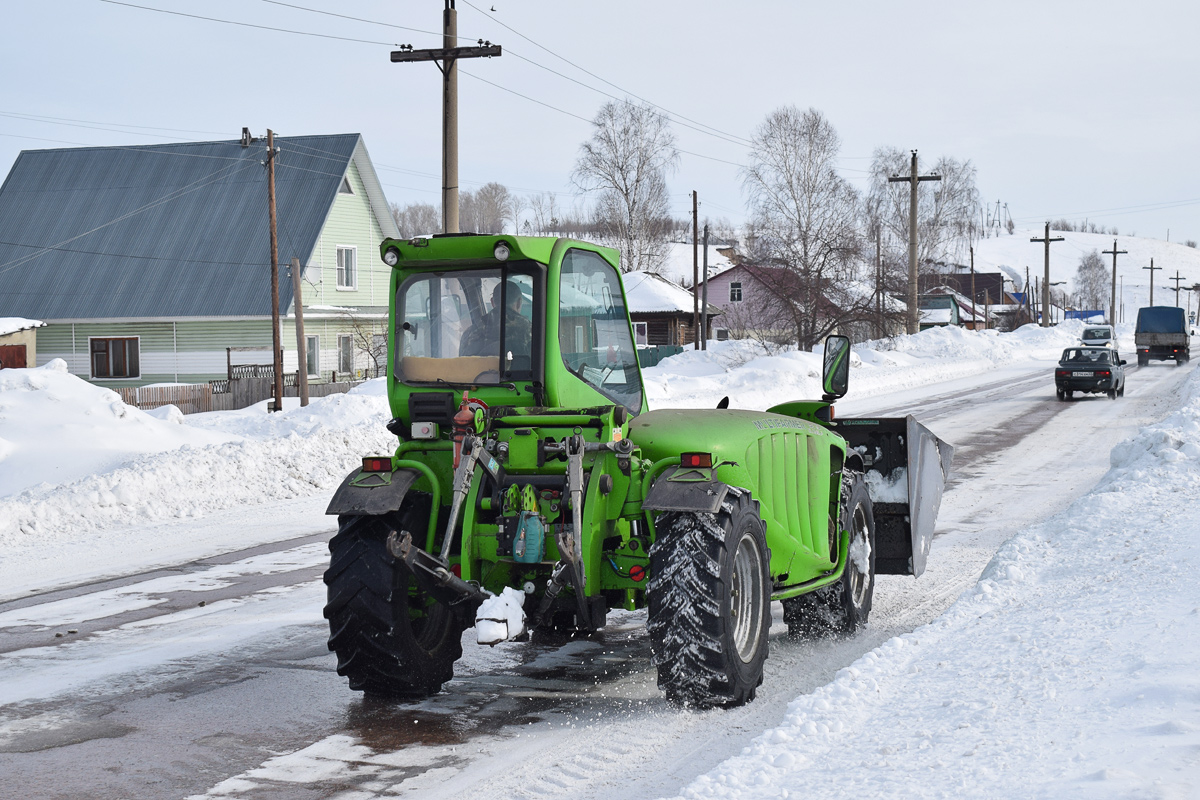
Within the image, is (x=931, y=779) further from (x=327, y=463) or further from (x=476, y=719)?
(x=327, y=463)

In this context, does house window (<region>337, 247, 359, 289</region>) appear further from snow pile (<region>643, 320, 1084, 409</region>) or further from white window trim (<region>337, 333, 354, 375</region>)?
snow pile (<region>643, 320, 1084, 409</region>)

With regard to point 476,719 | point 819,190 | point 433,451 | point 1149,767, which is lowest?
point 476,719

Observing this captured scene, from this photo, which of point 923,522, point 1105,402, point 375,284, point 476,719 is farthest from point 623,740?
point 375,284

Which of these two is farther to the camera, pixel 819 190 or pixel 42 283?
pixel 819 190

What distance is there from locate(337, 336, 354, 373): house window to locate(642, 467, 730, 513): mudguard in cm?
3696

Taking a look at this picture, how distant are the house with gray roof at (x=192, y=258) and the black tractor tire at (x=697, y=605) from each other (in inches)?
1333

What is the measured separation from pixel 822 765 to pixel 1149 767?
3.83 feet

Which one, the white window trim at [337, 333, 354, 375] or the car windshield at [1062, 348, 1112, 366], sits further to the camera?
the white window trim at [337, 333, 354, 375]

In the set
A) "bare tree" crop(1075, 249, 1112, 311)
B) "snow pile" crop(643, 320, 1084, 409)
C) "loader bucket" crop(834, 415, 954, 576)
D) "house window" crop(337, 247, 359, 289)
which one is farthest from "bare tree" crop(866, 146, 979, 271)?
"bare tree" crop(1075, 249, 1112, 311)

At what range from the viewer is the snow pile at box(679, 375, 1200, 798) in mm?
4254

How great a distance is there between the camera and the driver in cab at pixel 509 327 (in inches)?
238

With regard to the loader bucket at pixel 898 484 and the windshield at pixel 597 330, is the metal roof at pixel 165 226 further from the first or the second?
the windshield at pixel 597 330

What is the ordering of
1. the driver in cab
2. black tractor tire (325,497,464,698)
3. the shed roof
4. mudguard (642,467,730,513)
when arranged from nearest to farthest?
1. mudguard (642,467,730,513)
2. black tractor tire (325,497,464,698)
3. the driver in cab
4. the shed roof

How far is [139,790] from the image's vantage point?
4.84m
